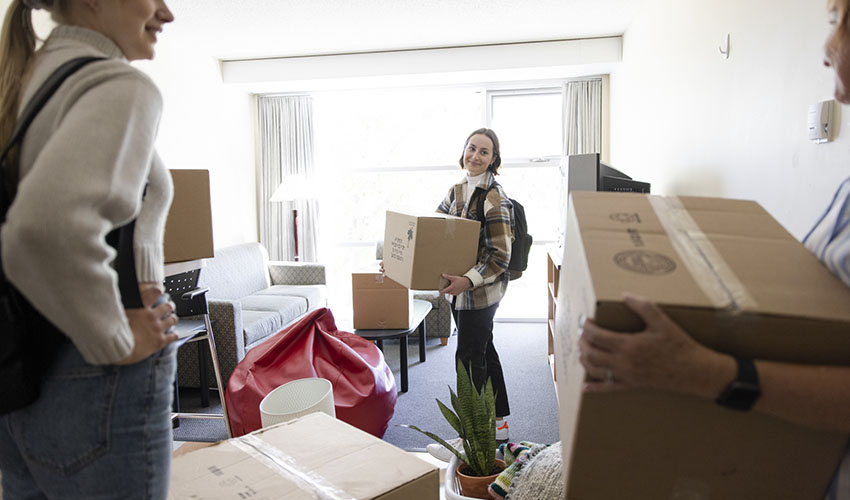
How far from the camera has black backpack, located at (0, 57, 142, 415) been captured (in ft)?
2.27

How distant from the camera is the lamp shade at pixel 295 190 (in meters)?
5.02

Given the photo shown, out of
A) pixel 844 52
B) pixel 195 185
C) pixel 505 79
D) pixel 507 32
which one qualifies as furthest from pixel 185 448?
pixel 505 79

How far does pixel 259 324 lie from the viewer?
11.9 feet

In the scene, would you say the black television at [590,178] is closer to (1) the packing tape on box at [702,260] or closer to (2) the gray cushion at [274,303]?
(1) the packing tape on box at [702,260]

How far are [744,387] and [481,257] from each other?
166 cm

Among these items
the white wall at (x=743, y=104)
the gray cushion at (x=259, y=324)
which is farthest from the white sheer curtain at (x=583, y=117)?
the gray cushion at (x=259, y=324)

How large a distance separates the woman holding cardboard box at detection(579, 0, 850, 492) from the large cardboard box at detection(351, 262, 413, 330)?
2.87 m

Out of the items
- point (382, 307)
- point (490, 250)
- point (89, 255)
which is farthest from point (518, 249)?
point (89, 255)

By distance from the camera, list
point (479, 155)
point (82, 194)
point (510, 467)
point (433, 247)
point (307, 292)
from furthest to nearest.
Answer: point (307, 292), point (479, 155), point (433, 247), point (510, 467), point (82, 194)

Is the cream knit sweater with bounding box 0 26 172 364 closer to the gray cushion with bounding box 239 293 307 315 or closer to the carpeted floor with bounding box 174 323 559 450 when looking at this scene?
the carpeted floor with bounding box 174 323 559 450

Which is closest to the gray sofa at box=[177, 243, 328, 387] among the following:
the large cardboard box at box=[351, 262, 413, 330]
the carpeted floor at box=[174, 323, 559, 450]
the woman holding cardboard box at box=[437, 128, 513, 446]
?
the carpeted floor at box=[174, 323, 559, 450]

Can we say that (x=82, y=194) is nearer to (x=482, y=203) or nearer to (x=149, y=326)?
(x=149, y=326)

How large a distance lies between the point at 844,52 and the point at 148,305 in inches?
41.7

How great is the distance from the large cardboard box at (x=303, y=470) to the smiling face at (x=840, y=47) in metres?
1.06
